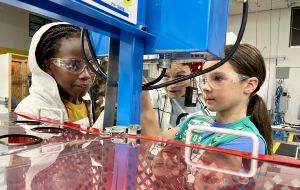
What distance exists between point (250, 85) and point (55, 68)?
93 centimetres

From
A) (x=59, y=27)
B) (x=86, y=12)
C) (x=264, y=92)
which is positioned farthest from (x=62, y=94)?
(x=264, y=92)

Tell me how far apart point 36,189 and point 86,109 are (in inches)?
34.6

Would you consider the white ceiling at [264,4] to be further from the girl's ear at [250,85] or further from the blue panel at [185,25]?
the blue panel at [185,25]

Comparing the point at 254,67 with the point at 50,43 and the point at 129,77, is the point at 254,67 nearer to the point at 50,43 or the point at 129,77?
the point at 129,77

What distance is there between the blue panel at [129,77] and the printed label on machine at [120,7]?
0.20 ft

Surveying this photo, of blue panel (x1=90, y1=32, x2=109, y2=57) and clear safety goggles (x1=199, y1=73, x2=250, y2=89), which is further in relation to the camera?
clear safety goggles (x1=199, y1=73, x2=250, y2=89)

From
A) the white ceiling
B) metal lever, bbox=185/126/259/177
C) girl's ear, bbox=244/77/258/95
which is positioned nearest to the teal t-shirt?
girl's ear, bbox=244/77/258/95

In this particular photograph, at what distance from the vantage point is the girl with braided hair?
1.14 m

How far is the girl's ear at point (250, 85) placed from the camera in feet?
3.64

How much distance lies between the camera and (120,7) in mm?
554

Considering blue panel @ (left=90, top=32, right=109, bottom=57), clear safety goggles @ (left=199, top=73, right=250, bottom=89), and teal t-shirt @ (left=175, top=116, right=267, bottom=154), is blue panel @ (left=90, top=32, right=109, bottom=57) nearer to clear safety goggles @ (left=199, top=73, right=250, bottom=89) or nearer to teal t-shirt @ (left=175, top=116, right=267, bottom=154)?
teal t-shirt @ (left=175, top=116, right=267, bottom=154)

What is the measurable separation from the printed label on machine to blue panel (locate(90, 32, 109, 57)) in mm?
192

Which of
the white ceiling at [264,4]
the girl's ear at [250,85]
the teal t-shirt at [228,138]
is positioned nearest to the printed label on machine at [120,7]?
the teal t-shirt at [228,138]

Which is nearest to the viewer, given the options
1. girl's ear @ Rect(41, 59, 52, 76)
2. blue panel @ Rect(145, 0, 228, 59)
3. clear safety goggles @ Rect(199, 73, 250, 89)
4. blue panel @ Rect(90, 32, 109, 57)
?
blue panel @ Rect(145, 0, 228, 59)
